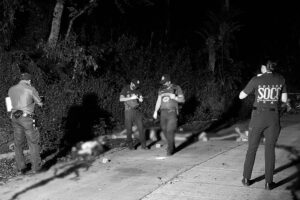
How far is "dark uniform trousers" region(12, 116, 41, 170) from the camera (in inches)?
318

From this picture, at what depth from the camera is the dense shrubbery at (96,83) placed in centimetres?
1131

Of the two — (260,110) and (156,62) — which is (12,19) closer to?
(156,62)

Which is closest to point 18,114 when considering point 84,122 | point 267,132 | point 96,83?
point 267,132

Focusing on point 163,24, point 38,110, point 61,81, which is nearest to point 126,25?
point 163,24

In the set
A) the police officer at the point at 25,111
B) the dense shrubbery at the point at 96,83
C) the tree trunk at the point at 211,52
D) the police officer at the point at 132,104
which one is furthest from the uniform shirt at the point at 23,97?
the tree trunk at the point at 211,52

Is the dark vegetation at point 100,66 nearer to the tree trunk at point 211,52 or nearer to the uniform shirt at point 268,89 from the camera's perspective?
the tree trunk at point 211,52

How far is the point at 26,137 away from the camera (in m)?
8.23

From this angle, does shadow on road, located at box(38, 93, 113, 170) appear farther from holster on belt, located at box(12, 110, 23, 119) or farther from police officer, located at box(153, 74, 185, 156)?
holster on belt, located at box(12, 110, 23, 119)

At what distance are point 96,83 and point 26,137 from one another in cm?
519

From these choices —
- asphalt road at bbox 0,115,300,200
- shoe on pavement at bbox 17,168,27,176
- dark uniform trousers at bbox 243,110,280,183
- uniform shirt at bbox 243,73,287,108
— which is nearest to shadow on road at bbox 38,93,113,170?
asphalt road at bbox 0,115,300,200

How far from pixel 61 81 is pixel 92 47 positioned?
2.30 meters

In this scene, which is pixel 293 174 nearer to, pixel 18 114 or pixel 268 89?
pixel 268 89

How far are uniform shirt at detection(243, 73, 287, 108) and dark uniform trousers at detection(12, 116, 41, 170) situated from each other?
384 cm

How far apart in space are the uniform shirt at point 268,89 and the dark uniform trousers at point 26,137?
3835 mm
